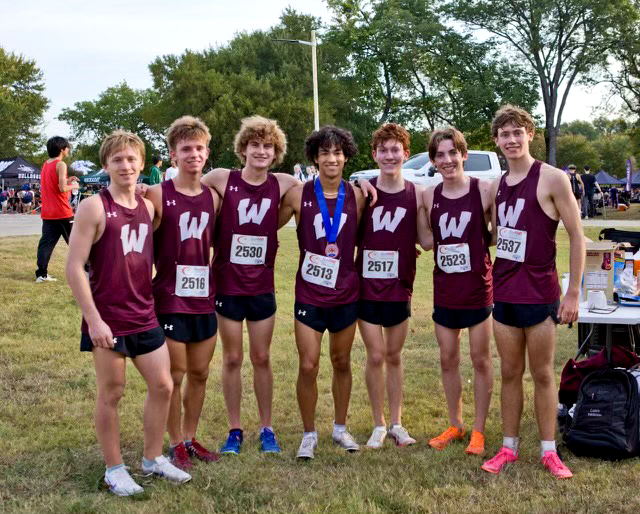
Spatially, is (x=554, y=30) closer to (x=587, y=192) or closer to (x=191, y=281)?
(x=587, y=192)

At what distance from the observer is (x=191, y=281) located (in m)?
3.78

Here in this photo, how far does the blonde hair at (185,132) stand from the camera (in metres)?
3.86

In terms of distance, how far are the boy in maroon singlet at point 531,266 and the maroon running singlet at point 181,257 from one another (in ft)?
5.17

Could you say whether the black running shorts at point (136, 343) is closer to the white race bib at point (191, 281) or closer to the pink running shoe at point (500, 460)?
the white race bib at point (191, 281)

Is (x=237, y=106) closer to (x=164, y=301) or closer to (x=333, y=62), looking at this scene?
(x=333, y=62)

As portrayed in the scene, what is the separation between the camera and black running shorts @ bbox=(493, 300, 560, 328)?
3738mm

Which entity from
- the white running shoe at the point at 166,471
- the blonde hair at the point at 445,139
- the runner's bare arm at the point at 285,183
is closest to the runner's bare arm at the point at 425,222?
the blonde hair at the point at 445,139

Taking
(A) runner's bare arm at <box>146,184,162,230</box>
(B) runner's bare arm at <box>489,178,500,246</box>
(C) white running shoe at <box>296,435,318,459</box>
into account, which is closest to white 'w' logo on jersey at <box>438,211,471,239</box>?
(B) runner's bare arm at <box>489,178,500,246</box>

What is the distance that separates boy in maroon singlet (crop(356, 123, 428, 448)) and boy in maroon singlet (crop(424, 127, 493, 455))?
0.15 m

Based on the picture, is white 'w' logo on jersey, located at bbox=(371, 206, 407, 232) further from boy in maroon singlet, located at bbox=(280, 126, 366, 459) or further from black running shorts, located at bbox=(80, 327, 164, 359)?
black running shorts, located at bbox=(80, 327, 164, 359)

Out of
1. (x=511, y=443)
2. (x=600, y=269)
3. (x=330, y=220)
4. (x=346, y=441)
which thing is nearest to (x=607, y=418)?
(x=511, y=443)

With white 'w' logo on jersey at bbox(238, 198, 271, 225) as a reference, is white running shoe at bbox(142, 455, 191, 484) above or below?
below

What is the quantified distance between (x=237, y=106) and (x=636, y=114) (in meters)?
20.0

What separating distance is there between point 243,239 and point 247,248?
2.2 inches
